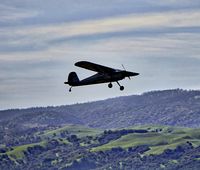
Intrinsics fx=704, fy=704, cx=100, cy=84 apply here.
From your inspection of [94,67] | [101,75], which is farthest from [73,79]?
[101,75]

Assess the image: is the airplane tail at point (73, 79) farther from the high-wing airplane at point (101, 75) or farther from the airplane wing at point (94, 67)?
the airplane wing at point (94, 67)

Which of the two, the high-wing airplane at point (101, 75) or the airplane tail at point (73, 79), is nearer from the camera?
the high-wing airplane at point (101, 75)

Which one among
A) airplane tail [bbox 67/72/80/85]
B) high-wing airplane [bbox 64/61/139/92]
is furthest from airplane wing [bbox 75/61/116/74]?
airplane tail [bbox 67/72/80/85]

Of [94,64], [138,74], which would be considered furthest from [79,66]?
[138,74]

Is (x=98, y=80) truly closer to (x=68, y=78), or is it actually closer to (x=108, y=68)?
(x=108, y=68)

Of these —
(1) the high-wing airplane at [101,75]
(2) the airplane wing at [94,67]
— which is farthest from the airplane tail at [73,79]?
(2) the airplane wing at [94,67]

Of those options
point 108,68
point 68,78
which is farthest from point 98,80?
point 68,78

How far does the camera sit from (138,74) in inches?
5497

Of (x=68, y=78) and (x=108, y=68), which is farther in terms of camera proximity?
(x=68, y=78)

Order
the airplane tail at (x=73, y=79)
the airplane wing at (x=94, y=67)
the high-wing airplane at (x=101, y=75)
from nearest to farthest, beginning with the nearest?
the high-wing airplane at (x=101, y=75)
the airplane wing at (x=94, y=67)
the airplane tail at (x=73, y=79)

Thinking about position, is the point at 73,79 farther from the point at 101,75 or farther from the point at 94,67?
the point at 101,75

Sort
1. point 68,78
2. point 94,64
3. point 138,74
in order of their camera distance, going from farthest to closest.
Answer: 1. point 68,78
2. point 94,64
3. point 138,74

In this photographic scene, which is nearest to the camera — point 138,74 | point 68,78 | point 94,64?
point 138,74

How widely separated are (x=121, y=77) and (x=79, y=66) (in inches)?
405
